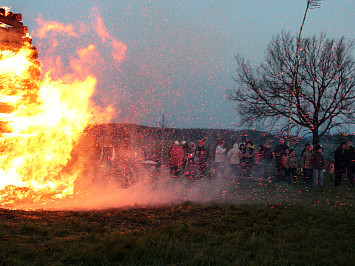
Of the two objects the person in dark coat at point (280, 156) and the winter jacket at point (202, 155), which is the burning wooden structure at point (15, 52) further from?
the person in dark coat at point (280, 156)

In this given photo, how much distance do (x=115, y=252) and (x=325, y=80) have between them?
21464 mm

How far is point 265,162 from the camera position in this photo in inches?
617

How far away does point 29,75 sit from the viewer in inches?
443

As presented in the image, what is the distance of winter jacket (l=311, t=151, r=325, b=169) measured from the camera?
46.0ft

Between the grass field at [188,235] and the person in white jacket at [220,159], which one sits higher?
the person in white jacket at [220,159]

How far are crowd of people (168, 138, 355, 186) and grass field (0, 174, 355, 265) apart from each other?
4.69 meters

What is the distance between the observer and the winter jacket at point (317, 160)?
14.0m

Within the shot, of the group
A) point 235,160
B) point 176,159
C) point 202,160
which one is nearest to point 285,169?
point 235,160

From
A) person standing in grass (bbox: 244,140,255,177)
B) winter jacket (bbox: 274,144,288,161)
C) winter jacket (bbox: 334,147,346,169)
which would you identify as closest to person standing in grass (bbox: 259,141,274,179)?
winter jacket (bbox: 274,144,288,161)

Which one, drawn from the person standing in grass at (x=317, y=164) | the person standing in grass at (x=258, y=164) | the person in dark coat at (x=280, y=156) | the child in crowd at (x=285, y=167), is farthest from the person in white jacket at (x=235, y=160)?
the person standing in grass at (x=317, y=164)

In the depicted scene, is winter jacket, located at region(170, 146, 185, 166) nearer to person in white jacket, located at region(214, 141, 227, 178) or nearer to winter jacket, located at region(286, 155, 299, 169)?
person in white jacket, located at region(214, 141, 227, 178)

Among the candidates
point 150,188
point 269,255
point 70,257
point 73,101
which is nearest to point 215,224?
point 269,255

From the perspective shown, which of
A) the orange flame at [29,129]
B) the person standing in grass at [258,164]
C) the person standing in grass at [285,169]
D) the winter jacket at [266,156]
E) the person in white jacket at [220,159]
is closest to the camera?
the orange flame at [29,129]

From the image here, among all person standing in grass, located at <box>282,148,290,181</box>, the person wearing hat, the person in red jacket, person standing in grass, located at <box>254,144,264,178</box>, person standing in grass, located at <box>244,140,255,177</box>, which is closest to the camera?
person standing in grass, located at <box>282,148,290,181</box>
